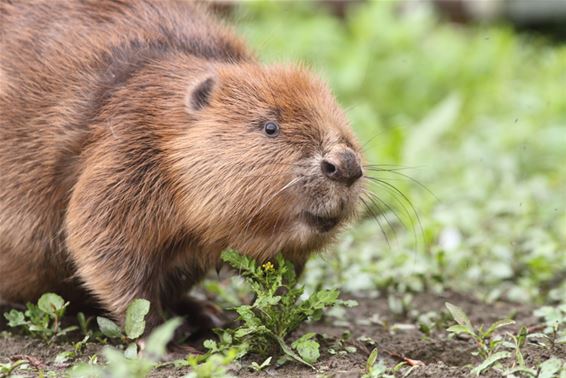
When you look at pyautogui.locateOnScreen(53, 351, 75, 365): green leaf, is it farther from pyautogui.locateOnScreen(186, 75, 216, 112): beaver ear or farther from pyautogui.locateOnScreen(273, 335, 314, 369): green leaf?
pyautogui.locateOnScreen(186, 75, 216, 112): beaver ear

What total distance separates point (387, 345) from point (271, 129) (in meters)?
1.35

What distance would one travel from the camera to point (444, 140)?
9.72 metres

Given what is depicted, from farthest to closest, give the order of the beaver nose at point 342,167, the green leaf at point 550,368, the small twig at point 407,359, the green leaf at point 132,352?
the small twig at point 407,359 → the green leaf at point 132,352 → the beaver nose at point 342,167 → the green leaf at point 550,368

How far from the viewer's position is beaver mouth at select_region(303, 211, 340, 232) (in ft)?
16.0

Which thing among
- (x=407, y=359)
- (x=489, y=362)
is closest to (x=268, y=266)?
(x=407, y=359)

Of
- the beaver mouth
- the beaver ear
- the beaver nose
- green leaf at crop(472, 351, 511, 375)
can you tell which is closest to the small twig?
green leaf at crop(472, 351, 511, 375)

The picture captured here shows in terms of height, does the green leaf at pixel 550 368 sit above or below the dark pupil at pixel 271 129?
below

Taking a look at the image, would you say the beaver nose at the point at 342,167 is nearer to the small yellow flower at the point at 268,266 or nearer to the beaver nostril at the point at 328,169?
the beaver nostril at the point at 328,169

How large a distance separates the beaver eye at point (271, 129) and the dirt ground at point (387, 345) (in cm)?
112

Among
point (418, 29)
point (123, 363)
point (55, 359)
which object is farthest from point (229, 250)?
point (418, 29)

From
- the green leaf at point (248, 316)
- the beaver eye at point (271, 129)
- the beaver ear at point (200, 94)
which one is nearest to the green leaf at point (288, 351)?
the green leaf at point (248, 316)

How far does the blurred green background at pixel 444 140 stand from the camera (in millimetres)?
6727

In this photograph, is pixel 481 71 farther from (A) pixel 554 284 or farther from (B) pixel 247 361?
(B) pixel 247 361

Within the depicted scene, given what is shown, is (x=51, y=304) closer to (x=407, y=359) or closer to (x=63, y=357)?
(x=63, y=357)
